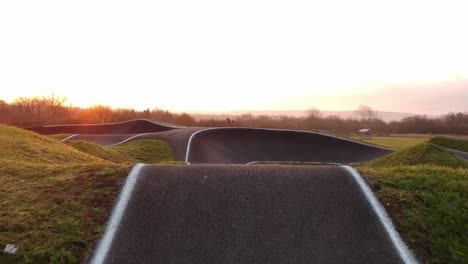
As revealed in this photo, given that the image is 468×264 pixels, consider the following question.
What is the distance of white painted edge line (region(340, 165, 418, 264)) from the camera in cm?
538

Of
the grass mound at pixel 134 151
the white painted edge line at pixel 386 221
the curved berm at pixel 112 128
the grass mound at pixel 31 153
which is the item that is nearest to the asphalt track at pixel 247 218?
the white painted edge line at pixel 386 221

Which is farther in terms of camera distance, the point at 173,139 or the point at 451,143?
the point at 173,139

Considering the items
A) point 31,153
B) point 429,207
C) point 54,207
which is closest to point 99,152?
point 31,153

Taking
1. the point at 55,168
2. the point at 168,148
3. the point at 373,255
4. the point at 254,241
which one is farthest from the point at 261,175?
the point at 168,148

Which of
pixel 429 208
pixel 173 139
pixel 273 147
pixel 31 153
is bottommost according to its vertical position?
pixel 273 147

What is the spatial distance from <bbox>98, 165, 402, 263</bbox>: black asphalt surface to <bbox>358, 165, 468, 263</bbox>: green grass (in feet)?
1.33

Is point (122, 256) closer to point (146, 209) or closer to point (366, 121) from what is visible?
point (146, 209)

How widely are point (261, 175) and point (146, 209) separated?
89.8 inches

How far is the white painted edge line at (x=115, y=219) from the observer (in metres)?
5.29

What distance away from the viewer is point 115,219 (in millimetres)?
6074

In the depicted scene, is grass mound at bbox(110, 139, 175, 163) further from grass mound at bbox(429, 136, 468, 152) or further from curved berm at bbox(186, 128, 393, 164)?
grass mound at bbox(429, 136, 468, 152)

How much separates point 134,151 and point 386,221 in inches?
699

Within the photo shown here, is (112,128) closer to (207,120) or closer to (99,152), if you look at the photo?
(207,120)

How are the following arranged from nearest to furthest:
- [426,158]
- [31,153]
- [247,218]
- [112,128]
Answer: [247,218] → [31,153] → [426,158] → [112,128]
